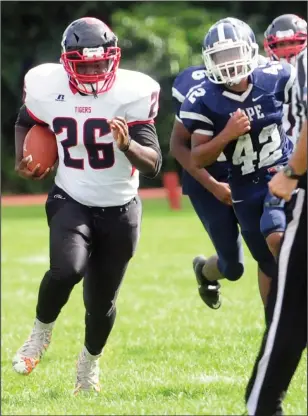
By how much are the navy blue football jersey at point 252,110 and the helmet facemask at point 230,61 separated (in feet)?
0.44

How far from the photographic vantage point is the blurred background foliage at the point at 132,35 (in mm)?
22500

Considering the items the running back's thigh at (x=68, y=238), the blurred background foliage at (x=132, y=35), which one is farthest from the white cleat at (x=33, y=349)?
the blurred background foliage at (x=132, y=35)

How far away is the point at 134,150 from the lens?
463cm

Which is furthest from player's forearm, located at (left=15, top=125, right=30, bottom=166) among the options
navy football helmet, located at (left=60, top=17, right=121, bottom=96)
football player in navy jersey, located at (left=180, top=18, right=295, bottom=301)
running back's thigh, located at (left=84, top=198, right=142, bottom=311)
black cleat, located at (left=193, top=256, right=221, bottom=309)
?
black cleat, located at (left=193, top=256, right=221, bottom=309)

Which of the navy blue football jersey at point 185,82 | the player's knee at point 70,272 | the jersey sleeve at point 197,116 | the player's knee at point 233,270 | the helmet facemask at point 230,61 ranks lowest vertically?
the player's knee at point 233,270

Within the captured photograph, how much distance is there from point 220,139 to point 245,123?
133mm

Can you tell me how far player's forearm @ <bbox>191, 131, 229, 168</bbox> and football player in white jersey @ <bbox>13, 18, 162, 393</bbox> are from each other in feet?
0.64

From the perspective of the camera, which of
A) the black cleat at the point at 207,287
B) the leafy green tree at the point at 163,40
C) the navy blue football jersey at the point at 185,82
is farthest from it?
the leafy green tree at the point at 163,40

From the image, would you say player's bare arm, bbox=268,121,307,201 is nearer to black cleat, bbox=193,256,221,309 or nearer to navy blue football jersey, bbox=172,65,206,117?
navy blue football jersey, bbox=172,65,206,117

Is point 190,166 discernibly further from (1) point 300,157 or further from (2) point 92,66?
Answer: (1) point 300,157

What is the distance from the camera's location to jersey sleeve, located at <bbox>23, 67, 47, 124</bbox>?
4.96m

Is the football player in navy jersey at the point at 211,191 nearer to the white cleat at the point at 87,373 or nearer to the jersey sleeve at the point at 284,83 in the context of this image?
the jersey sleeve at the point at 284,83

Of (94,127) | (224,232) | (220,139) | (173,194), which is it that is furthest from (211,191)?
(173,194)

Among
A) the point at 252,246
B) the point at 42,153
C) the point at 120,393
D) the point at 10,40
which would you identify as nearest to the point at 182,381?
the point at 120,393
